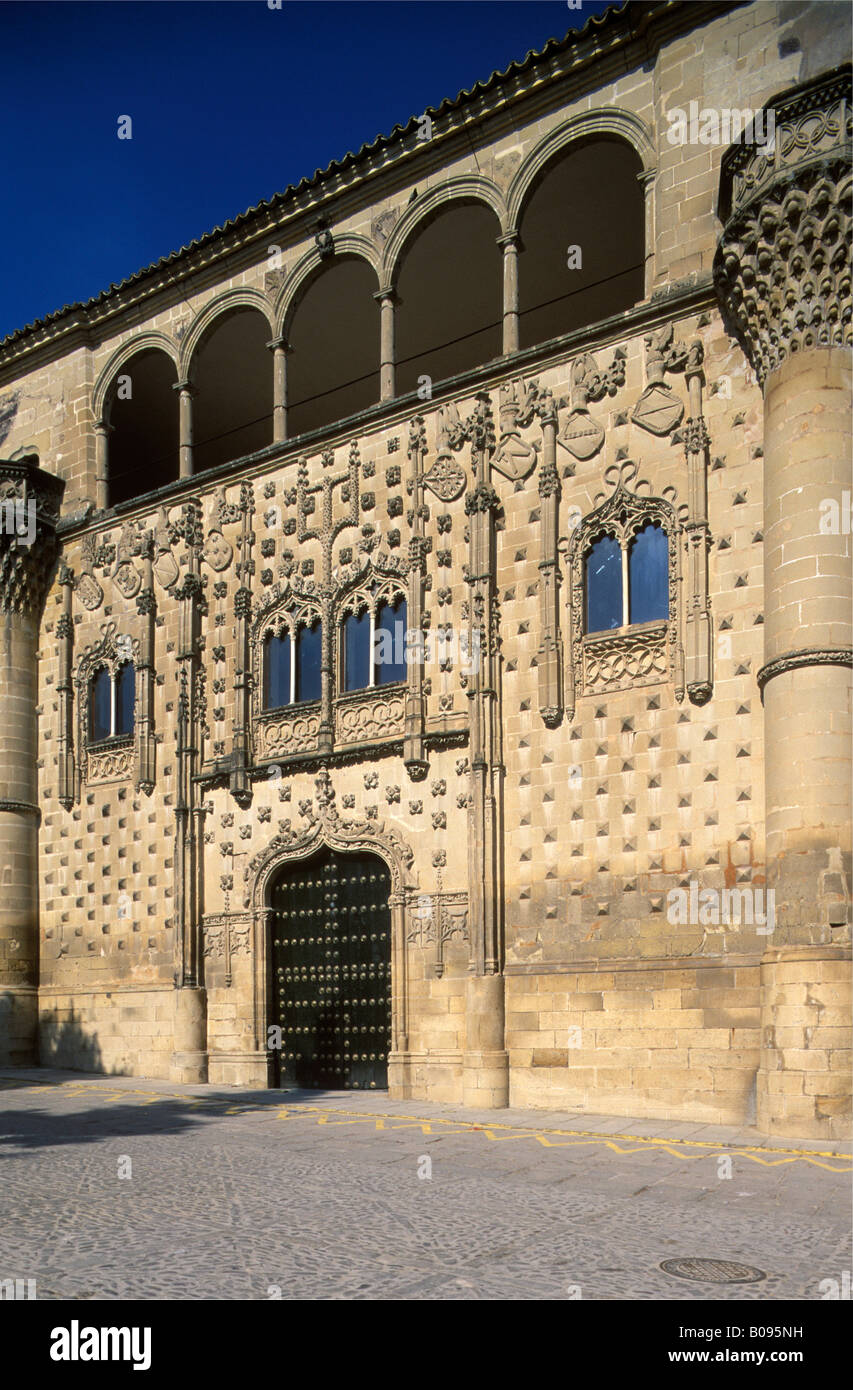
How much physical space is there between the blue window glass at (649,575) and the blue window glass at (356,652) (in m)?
4.93

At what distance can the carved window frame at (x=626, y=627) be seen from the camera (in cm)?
1798

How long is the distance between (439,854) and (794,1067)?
21.8 ft

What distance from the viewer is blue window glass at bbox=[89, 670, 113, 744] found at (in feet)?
84.7

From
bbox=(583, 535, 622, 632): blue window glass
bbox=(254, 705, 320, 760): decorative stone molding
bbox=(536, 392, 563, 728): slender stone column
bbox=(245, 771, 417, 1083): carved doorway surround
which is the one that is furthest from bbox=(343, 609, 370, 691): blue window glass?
bbox=(583, 535, 622, 632): blue window glass

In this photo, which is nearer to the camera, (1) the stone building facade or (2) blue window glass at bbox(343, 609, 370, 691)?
(1) the stone building facade

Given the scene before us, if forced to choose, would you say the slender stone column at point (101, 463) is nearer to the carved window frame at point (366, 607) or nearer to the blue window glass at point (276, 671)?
the blue window glass at point (276, 671)

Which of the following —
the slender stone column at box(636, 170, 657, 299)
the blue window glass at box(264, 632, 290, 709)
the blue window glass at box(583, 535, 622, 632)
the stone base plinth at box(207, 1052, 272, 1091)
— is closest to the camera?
the blue window glass at box(583, 535, 622, 632)

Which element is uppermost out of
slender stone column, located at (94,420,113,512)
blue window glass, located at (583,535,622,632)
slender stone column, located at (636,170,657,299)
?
slender stone column, located at (636,170,657,299)

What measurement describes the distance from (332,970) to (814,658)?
32.3 ft

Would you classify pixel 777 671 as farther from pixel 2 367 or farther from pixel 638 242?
pixel 2 367

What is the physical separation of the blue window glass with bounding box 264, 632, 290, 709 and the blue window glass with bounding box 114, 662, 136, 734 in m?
3.68

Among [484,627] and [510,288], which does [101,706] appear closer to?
[484,627]

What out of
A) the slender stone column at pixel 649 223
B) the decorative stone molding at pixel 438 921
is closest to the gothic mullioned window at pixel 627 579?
the slender stone column at pixel 649 223

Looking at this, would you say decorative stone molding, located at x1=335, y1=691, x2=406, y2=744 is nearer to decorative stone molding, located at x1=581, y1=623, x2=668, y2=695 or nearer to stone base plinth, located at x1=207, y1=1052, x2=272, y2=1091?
decorative stone molding, located at x1=581, y1=623, x2=668, y2=695
